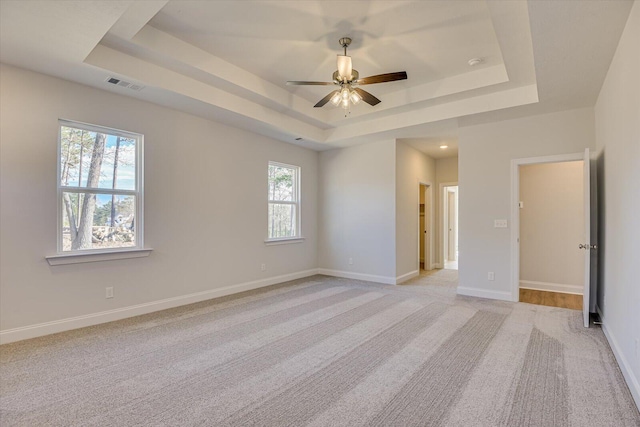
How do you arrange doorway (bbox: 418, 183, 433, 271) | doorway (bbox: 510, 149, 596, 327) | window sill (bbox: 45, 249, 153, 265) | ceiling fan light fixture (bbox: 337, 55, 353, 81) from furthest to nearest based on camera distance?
doorway (bbox: 418, 183, 433, 271)
doorway (bbox: 510, 149, 596, 327)
window sill (bbox: 45, 249, 153, 265)
ceiling fan light fixture (bbox: 337, 55, 353, 81)

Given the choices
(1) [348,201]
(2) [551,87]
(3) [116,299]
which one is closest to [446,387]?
(2) [551,87]

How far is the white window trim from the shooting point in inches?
135

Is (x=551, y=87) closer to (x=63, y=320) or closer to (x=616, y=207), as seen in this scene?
(x=616, y=207)

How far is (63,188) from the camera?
11.4ft

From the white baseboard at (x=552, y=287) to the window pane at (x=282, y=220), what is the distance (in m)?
4.25

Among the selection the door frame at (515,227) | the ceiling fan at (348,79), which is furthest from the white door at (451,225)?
the ceiling fan at (348,79)

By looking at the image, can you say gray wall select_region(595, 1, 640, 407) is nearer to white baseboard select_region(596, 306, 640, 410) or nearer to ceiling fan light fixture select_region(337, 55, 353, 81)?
white baseboard select_region(596, 306, 640, 410)

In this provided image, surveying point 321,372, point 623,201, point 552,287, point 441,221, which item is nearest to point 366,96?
point 623,201

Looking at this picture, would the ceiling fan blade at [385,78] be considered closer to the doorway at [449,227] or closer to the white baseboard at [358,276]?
the white baseboard at [358,276]

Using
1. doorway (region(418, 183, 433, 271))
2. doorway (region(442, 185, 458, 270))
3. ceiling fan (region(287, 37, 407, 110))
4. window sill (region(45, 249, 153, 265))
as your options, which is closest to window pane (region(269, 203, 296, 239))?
window sill (region(45, 249, 153, 265))

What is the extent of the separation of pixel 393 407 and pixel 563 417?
1008 mm

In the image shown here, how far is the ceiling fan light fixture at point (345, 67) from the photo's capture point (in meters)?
3.26

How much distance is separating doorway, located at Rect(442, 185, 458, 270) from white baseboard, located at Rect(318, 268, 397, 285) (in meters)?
2.56

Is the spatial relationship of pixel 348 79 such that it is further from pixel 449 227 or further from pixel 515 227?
pixel 449 227
